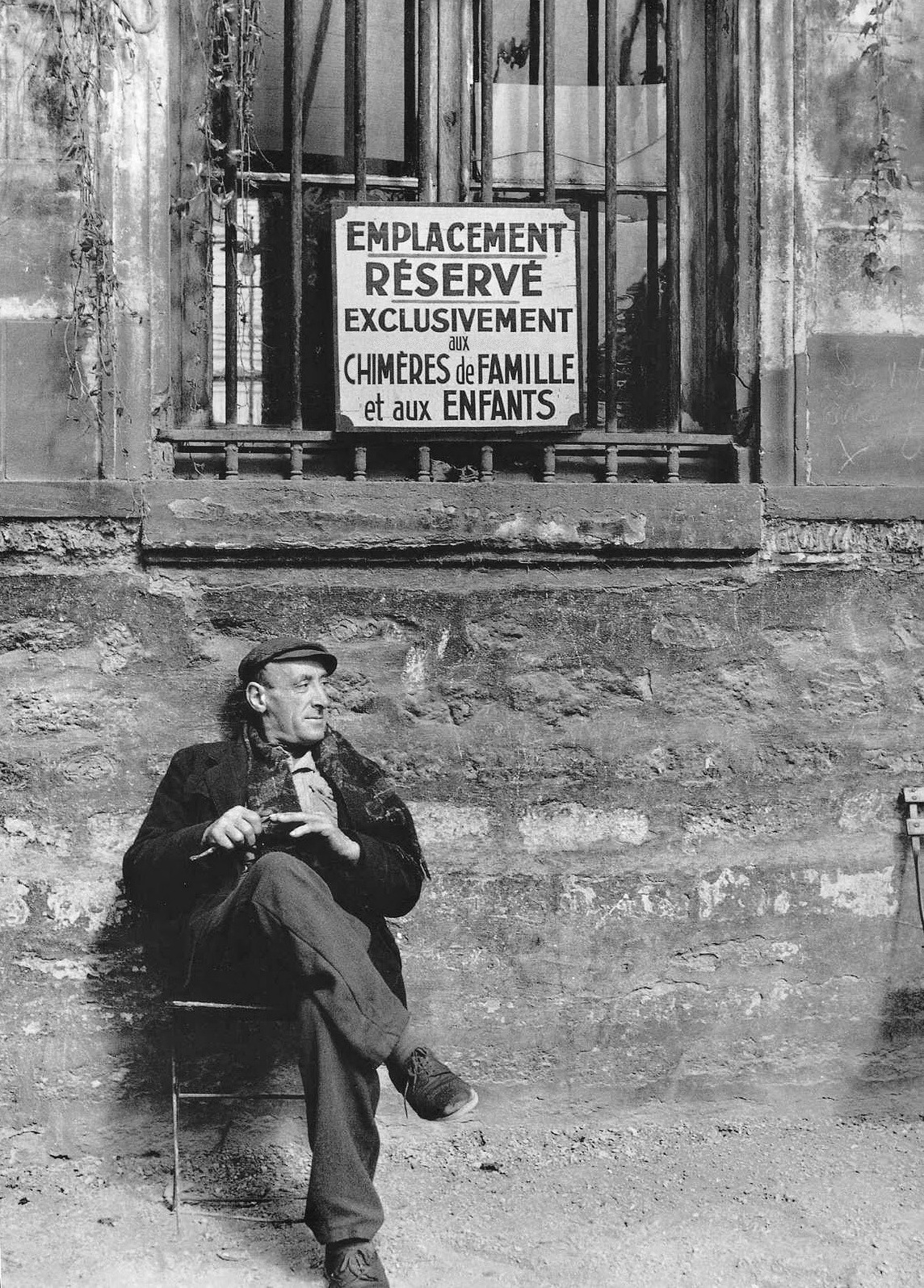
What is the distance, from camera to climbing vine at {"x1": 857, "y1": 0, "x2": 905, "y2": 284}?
4156 mm

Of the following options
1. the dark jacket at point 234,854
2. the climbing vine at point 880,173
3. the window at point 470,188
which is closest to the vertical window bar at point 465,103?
the window at point 470,188

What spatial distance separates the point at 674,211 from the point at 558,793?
1888 millimetres

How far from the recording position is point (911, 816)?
13.5 ft

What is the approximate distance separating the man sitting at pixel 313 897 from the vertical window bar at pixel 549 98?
169 centimetres

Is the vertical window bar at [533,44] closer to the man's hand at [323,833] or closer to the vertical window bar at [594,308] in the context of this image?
the vertical window bar at [594,308]

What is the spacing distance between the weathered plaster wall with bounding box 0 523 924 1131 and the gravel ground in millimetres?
141

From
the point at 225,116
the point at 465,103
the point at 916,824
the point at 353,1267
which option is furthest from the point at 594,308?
the point at 353,1267

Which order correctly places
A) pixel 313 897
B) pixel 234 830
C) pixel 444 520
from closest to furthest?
pixel 313 897
pixel 234 830
pixel 444 520

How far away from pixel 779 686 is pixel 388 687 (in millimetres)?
1225

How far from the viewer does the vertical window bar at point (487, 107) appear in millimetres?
4133

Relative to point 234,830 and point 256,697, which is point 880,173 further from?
point 234,830

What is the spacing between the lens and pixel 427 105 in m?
4.17

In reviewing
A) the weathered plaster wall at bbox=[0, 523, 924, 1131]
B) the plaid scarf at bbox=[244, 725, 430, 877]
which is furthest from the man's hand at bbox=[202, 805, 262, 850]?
the weathered plaster wall at bbox=[0, 523, 924, 1131]

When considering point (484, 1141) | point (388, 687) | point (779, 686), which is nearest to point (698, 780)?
point (779, 686)
